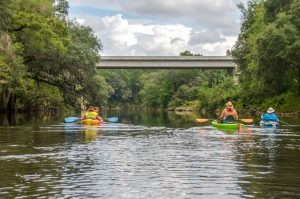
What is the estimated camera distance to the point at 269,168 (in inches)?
553

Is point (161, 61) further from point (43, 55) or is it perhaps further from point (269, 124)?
point (269, 124)

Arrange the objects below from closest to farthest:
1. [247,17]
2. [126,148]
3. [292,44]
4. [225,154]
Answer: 1. [225,154]
2. [126,148]
3. [292,44]
4. [247,17]

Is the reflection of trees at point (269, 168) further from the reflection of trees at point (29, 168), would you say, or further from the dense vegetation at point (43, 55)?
the dense vegetation at point (43, 55)

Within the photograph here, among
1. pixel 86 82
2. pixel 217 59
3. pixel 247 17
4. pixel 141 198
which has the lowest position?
pixel 141 198

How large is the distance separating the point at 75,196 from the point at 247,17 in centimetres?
7663

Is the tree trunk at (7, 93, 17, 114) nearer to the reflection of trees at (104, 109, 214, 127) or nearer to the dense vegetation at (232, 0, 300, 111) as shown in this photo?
the reflection of trees at (104, 109, 214, 127)

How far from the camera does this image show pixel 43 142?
21.5 m

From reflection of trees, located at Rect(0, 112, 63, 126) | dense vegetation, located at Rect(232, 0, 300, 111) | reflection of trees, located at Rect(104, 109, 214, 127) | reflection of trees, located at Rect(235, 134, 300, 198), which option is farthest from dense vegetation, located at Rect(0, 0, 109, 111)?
reflection of trees, located at Rect(235, 134, 300, 198)

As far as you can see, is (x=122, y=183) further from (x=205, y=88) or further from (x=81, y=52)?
(x=205, y=88)

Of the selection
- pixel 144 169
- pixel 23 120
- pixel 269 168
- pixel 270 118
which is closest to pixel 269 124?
pixel 270 118

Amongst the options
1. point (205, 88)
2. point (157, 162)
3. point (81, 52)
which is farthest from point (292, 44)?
point (205, 88)

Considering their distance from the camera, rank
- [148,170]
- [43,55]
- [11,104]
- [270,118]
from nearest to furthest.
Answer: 1. [148,170]
2. [270,118]
3. [43,55]
4. [11,104]

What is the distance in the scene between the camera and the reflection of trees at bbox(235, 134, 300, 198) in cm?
1087

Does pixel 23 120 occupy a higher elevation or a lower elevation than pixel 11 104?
lower
